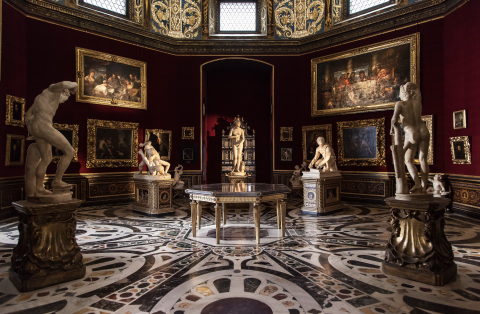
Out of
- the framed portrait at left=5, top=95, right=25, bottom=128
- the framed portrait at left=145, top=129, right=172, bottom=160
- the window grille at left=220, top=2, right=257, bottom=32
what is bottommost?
the framed portrait at left=145, top=129, right=172, bottom=160

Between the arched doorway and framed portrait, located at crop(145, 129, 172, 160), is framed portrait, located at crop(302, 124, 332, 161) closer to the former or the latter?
the arched doorway

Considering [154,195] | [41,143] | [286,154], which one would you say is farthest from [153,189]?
[286,154]

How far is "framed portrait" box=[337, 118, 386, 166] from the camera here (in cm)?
1182

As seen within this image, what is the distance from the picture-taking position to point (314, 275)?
451cm

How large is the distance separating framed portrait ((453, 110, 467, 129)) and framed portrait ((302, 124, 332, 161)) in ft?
15.2

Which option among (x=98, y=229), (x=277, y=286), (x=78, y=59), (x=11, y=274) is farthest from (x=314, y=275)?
(x=78, y=59)

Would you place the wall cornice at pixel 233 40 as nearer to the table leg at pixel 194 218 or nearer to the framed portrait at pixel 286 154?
the framed portrait at pixel 286 154

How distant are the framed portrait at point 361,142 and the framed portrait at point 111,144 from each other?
876 cm

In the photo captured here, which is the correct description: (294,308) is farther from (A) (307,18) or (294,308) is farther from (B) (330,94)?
(A) (307,18)

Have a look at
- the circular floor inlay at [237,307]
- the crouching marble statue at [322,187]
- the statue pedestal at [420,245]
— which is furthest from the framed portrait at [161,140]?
the statue pedestal at [420,245]

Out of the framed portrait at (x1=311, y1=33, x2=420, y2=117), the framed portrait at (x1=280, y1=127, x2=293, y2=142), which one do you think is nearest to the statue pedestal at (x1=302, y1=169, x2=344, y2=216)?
the framed portrait at (x1=311, y1=33, x2=420, y2=117)

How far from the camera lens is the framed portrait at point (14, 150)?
9.08 m

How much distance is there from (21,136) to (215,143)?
853cm

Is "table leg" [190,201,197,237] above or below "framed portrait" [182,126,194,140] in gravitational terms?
below
